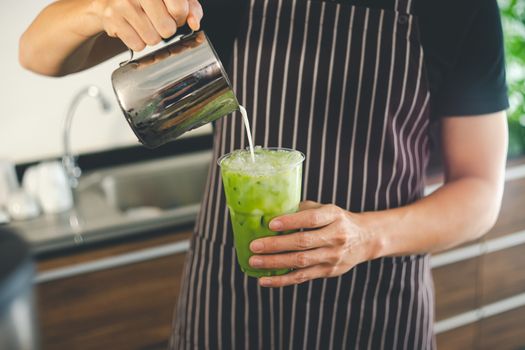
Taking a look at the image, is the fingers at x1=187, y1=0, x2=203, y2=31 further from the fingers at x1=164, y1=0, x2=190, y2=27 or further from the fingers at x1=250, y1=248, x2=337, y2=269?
the fingers at x1=250, y1=248, x2=337, y2=269

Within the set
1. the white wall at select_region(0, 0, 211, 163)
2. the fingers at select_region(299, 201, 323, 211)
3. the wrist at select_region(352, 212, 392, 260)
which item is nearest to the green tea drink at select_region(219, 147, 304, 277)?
the fingers at select_region(299, 201, 323, 211)

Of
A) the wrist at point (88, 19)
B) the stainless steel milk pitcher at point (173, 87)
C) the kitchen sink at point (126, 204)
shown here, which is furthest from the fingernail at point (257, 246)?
the kitchen sink at point (126, 204)

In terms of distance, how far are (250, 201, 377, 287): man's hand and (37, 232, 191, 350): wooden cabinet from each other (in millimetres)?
1176

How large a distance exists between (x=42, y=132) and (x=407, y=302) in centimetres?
204

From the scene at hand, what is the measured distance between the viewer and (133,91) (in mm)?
886

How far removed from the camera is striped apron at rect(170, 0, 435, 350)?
1109 mm

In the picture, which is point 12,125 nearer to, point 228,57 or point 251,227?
point 228,57

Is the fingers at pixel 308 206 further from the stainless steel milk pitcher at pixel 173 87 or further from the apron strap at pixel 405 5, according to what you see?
the apron strap at pixel 405 5

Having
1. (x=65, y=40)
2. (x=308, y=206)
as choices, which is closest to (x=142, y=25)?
(x=65, y=40)

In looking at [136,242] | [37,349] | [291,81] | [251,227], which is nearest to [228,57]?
[291,81]

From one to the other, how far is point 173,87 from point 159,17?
0.41ft

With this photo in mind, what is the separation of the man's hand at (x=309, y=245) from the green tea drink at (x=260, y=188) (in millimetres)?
28

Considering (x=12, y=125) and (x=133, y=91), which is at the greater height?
(x=133, y=91)

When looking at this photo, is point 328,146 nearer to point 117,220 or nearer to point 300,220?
point 300,220
